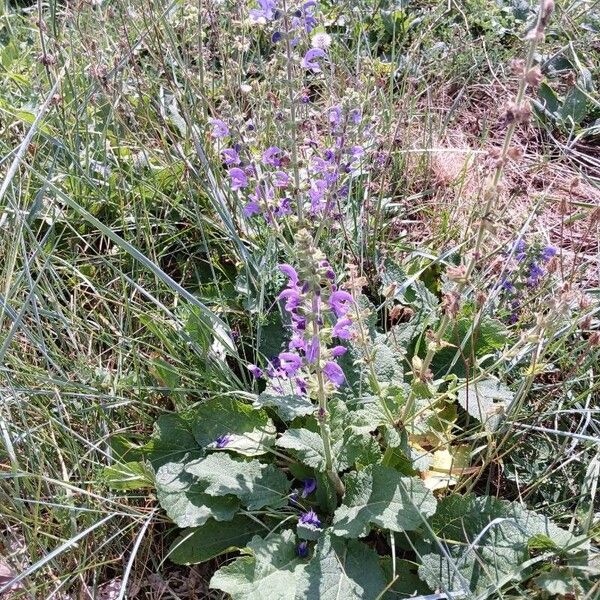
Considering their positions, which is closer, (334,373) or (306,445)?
(334,373)

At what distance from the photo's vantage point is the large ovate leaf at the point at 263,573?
1519 millimetres

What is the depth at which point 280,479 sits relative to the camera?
5.64 feet

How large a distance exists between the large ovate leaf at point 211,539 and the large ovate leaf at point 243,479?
101 millimetres

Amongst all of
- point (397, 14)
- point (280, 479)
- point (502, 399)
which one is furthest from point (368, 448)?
point (397, 14)

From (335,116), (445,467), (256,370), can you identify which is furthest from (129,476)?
(335,116)

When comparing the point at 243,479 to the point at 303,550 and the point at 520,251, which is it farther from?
the point at 520,251

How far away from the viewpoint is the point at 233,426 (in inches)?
71.3

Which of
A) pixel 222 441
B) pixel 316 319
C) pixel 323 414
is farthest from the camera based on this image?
pixel 222 441

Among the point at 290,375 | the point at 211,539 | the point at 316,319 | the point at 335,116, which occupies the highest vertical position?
the point at 335,116

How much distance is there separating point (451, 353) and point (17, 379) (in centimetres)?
123

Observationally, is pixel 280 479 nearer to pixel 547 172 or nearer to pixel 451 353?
pixel 451 353

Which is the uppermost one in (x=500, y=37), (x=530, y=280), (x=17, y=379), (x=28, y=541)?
(x=500, y=37)

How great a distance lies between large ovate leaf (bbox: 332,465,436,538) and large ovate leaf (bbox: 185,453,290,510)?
0.17m

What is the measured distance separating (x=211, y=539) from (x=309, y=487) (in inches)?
10.9
